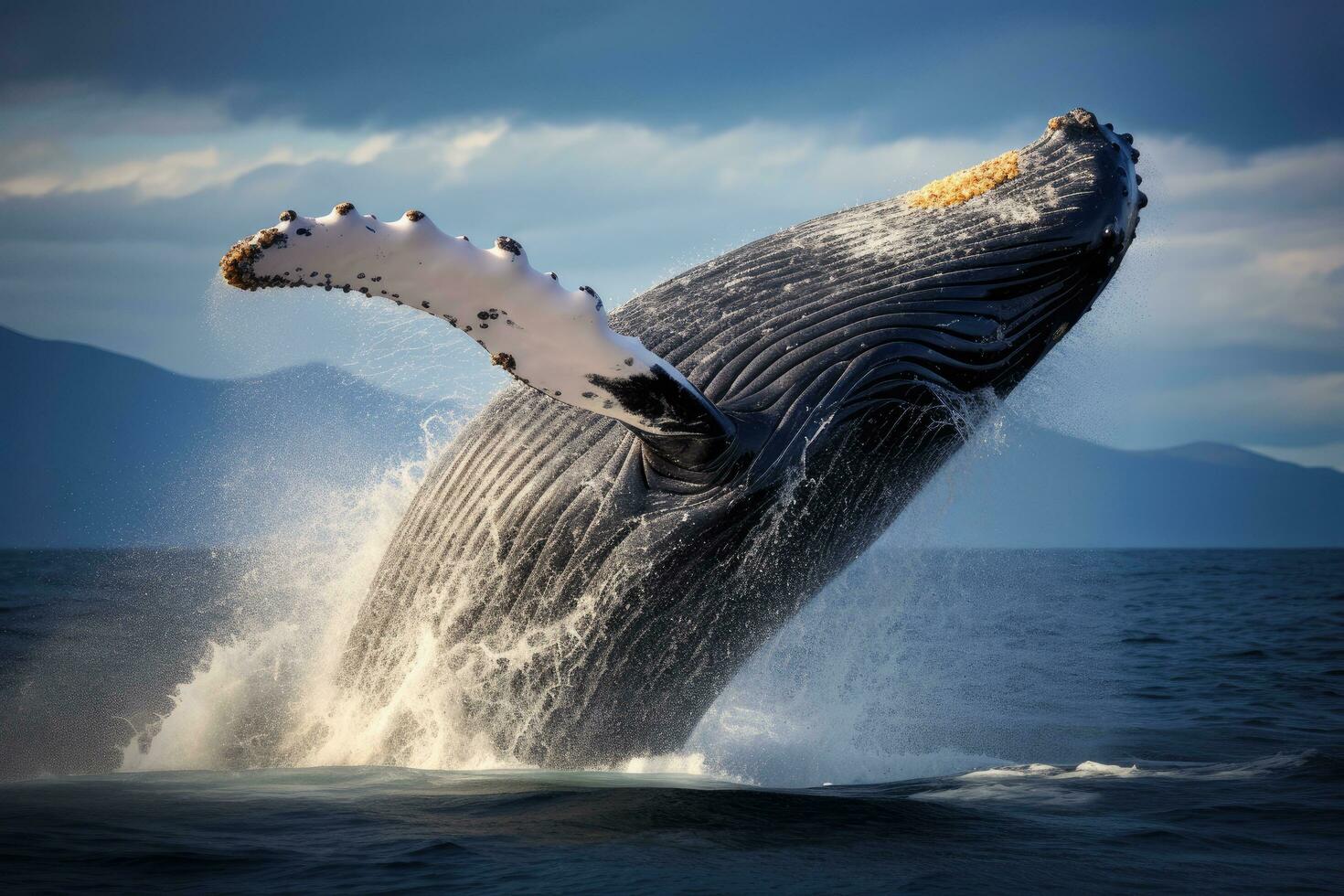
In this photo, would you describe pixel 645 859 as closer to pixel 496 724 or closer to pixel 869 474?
pixel 496 724

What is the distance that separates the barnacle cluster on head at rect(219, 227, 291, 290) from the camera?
158 inches

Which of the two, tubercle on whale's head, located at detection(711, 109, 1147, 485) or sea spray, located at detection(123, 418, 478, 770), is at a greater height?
tubercle on whale's head, located at detection(711, 109, 1147, 485)

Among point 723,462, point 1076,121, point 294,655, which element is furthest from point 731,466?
point 294,655

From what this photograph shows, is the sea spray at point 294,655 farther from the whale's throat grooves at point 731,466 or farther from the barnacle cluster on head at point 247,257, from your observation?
the barnacle cluster on head at point 247,257

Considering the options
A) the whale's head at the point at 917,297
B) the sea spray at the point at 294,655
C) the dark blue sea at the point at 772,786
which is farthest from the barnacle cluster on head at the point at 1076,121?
the sea spray at the point at 294,655

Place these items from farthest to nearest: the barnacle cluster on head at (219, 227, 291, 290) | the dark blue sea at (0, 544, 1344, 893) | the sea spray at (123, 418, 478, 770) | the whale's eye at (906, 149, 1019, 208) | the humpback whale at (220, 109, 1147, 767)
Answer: the sea spray at (123, 418, 478, 770), the whale's eye at (906, 149, 1019, 208), the humpback whale at (220, 109, 1147, 767), the dark blue sea at (0, 544, 1344, 893), the barnacle cluster on head at (219, 227, 291, 290)

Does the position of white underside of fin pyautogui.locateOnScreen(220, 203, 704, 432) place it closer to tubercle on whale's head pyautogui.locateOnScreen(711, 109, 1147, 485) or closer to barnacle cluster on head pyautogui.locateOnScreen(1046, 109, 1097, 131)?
tubercle on whale's head pyautogui.locateOnScreen(711, 109, 1147, 485)

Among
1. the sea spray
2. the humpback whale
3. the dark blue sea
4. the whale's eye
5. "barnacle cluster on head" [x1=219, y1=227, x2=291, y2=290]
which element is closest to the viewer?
"barnacle cluster on head" [x1=219, y1=227, x2=291, y2=290]

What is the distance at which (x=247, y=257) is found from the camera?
13.2 ft

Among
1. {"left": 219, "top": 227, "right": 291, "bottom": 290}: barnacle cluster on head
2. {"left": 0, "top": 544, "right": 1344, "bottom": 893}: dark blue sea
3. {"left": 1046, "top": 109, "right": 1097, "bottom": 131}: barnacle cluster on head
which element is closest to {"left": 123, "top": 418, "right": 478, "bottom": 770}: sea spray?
{"left": 0, "top": 544, "right": 1344, "bottom": 893}: dark blue sea

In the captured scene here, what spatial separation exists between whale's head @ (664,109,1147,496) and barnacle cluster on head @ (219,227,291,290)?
2137 mm

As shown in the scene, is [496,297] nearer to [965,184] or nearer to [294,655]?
[965,184]

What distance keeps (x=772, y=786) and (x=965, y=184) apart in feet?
11.3

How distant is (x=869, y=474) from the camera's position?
608cm
